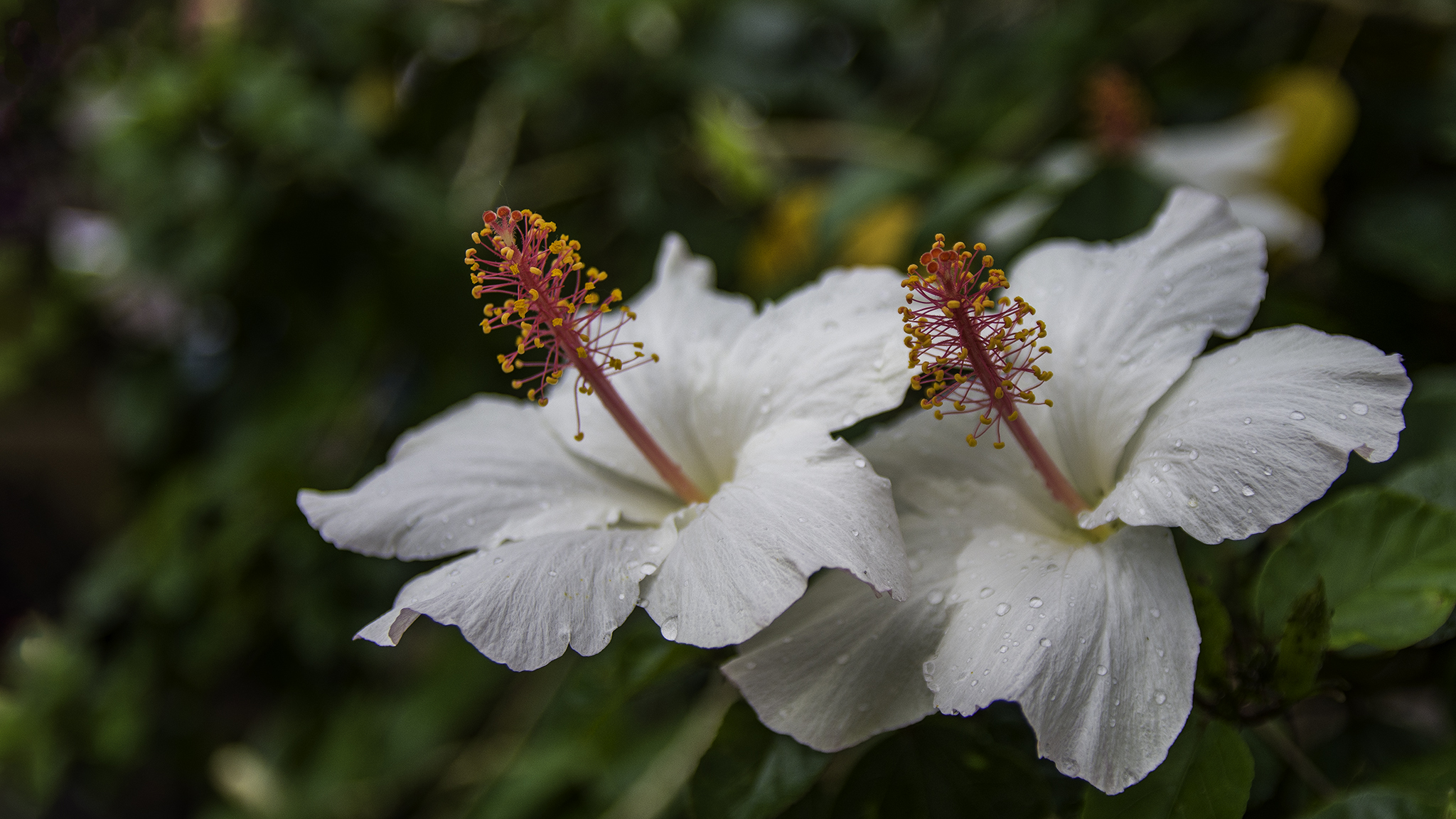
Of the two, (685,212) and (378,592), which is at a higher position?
(685,212)

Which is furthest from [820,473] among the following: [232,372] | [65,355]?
[65,355]

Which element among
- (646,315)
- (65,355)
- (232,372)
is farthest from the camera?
(65,355)

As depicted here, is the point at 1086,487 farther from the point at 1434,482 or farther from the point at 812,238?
the point at 812,238

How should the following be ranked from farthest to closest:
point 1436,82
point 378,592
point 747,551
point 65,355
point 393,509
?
point 65,355
point 378,592
point 1436,82
point 393,509
point 747,551

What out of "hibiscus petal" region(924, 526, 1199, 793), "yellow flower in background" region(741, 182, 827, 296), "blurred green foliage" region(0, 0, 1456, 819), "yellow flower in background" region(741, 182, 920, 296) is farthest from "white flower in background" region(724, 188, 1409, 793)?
"yellow flower in background" region(741, 182, 827, 296)

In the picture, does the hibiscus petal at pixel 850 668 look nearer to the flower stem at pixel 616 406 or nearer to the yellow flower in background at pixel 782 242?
the flower stem at pixel 616 406

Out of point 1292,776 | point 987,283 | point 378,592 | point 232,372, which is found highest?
point 232,372

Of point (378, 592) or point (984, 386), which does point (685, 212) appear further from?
point (984, 386)
